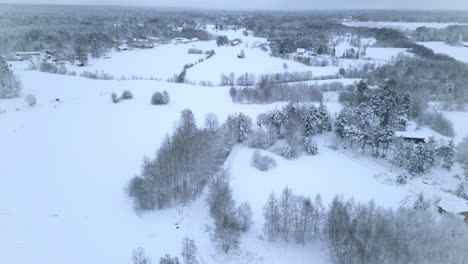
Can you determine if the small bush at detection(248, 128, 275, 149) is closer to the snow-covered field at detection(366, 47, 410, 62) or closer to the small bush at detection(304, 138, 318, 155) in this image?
the small bush at detection(304, 138, 318, 155)

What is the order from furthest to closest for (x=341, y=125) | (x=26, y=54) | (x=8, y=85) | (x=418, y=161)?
(x=26, y=54) → (x=8, y=85) → (x=341, y=125) → (x=418, y=161)

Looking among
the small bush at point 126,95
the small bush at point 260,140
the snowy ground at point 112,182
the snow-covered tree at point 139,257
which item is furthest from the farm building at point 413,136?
A: the small bush at point 126,95

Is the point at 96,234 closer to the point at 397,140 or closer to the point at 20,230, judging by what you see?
the point at 20,230

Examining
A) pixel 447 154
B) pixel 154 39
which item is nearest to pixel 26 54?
pixel 154 39

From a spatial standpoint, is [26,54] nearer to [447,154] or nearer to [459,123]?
[447,154]

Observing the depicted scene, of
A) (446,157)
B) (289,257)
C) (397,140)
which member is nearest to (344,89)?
(397,140)

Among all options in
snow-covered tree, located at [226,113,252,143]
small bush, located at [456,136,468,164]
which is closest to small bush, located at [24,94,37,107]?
snow-covered tree, located at [226,113,252,143]

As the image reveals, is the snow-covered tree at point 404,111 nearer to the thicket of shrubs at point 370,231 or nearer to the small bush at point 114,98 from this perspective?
the thicket of shrubs at point 370,231
